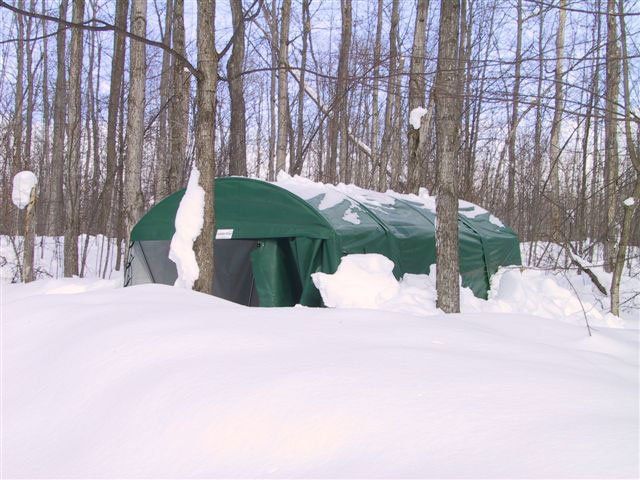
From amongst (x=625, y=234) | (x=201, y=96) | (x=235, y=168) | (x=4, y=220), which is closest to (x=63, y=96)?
(x=4, y=220)

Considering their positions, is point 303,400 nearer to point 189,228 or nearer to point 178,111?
point 189,228

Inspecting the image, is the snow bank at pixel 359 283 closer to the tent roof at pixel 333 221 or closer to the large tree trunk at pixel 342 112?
the tent roof at pixel 333 221

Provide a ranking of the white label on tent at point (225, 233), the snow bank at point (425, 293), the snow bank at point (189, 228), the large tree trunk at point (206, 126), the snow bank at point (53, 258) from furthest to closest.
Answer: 1. the snow bank at point (53, 258)
2. the white label on tent at point (225, 233)
3. the snow bank at point (425, 293)
4. the snow bank at point (189, 228)
5. the large tree trunk at point (206, 126)

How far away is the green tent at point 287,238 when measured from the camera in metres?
6.38

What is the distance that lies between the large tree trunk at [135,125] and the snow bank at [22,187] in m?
2.26

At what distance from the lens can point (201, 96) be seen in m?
5.30

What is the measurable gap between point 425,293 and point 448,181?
149 centimetres

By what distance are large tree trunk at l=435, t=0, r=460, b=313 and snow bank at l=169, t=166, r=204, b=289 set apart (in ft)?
8.63

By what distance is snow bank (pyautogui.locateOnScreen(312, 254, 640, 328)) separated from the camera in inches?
237

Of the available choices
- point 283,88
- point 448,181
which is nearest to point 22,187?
point 283,88

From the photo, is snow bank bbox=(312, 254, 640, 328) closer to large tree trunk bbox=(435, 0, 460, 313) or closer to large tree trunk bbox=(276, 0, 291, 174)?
large tree trunk bbox=(435, 0, 460, 313)

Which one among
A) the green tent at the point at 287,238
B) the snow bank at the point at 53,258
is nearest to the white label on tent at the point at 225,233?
the green tent at the point at 287,238

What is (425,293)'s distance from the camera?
21.6 feet

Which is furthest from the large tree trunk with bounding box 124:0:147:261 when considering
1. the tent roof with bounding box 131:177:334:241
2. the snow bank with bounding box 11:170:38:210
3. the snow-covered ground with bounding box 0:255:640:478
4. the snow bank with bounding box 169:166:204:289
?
the snow-covered ground with bounding box 0:255:640:478
